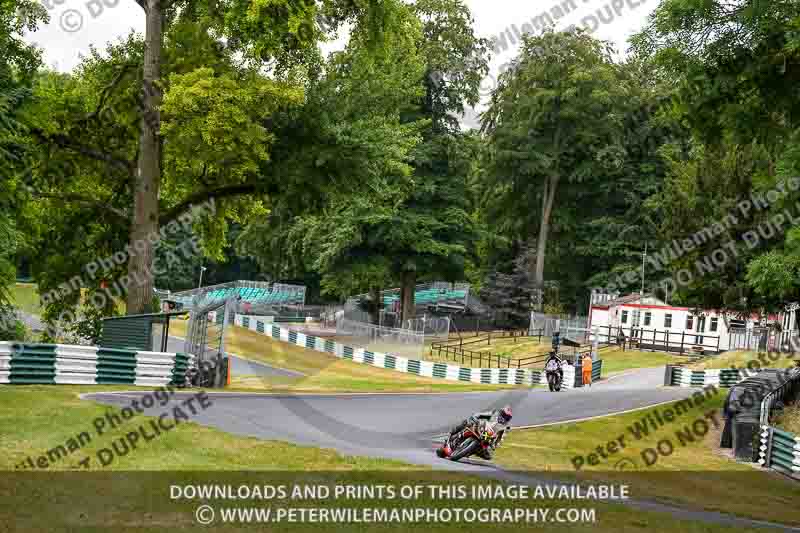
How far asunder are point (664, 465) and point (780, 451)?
3.51 meters

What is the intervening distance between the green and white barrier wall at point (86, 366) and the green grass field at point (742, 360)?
28.2m

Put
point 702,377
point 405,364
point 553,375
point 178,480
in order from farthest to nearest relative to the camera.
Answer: point 405,364 < point 702,377 < point 553,375 < point 178,480

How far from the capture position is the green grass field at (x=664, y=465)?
14.5 m

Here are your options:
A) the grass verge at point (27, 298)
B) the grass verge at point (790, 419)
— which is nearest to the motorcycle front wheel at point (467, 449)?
the grass verge at point (790, 419)

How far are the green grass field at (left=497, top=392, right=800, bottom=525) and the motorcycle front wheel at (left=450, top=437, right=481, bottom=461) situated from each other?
685mm

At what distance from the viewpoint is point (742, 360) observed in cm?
4428

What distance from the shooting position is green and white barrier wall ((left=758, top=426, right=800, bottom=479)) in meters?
20.0

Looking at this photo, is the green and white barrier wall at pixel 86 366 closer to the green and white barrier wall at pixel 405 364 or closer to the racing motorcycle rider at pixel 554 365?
the racing motorcycle rider at pixel 554 365

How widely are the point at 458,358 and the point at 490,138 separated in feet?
69.6

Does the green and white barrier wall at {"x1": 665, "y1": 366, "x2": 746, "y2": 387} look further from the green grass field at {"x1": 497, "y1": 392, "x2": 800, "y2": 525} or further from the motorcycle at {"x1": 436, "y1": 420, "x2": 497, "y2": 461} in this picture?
the motorcycle at {"x1": 436, "y1": 420, "x2": 497, "y2": 461}

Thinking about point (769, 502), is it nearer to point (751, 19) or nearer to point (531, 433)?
point (531, 433)

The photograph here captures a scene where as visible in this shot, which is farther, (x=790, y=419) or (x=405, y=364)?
(x=405, y=364)

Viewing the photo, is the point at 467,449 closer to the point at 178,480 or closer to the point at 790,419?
the point at 178,480

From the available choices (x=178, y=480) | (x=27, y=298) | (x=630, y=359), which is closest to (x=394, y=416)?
(x=178, y=480)
